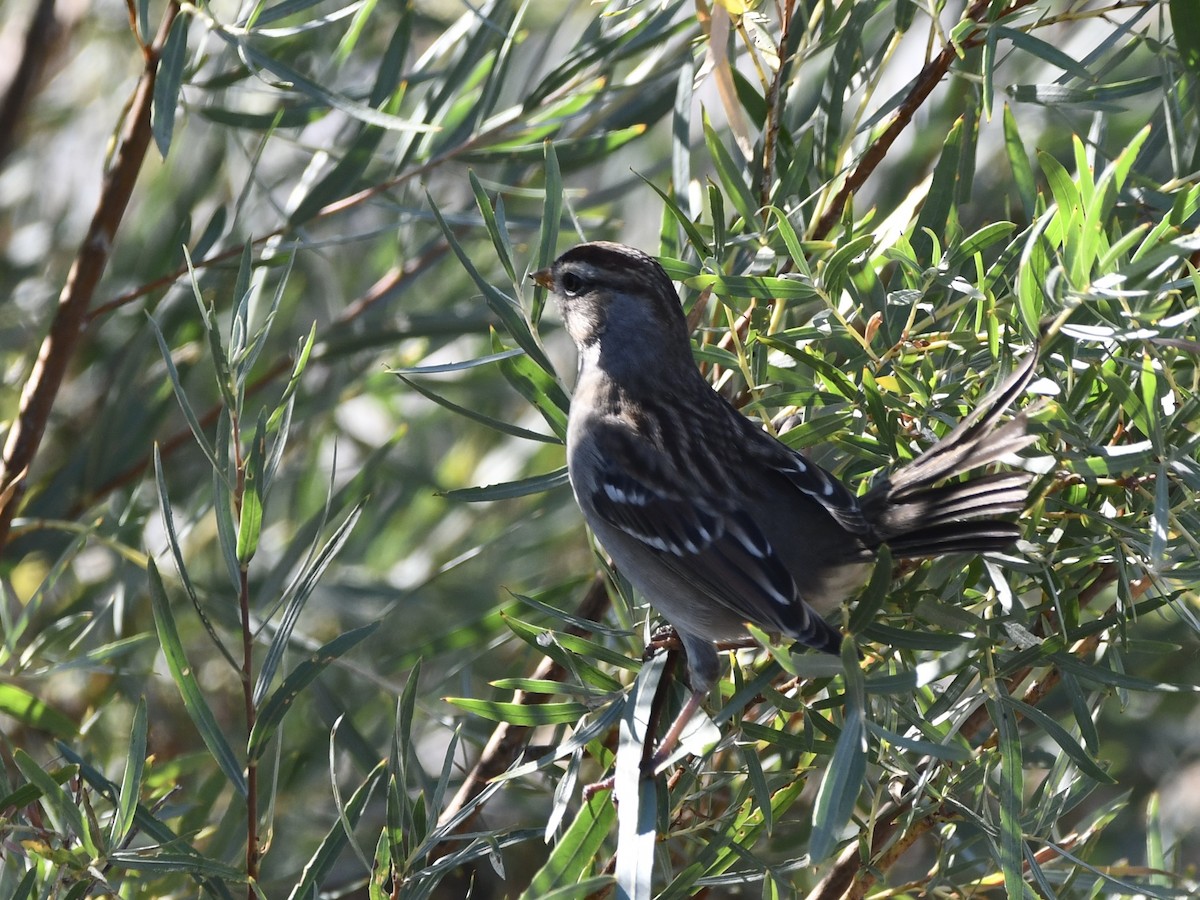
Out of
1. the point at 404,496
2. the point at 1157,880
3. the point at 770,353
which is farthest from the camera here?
the point at 404,496

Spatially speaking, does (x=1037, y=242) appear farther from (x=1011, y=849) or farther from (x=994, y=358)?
(x=1011, y=849)

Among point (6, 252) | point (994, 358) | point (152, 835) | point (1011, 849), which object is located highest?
point (6, 252)

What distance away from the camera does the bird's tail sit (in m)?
1.21

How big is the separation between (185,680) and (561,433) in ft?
1.87

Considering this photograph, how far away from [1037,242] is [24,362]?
6.22 ft

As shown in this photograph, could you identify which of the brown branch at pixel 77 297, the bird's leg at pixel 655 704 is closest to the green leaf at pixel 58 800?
the bird's leg at pixel 655 704

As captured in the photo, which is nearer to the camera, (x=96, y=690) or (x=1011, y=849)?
(x=1011, y=849)

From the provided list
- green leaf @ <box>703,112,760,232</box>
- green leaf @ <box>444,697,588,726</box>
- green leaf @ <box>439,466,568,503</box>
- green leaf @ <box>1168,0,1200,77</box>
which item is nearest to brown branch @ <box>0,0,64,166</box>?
green leaf @ <box>439,466,568,503</box>

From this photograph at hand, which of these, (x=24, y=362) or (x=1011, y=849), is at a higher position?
(x=24, y=362)

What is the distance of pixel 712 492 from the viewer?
73.3 inches

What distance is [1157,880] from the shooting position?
1.96m

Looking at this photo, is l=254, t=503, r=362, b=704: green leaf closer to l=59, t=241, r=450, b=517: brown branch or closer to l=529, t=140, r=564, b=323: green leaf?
l=529, t=140, r=564, b=323: green leaf

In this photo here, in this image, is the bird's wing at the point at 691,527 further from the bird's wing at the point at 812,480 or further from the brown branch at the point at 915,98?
the brown branch at the point at 915,98

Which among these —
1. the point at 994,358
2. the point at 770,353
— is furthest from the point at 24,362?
the point at 994,358
